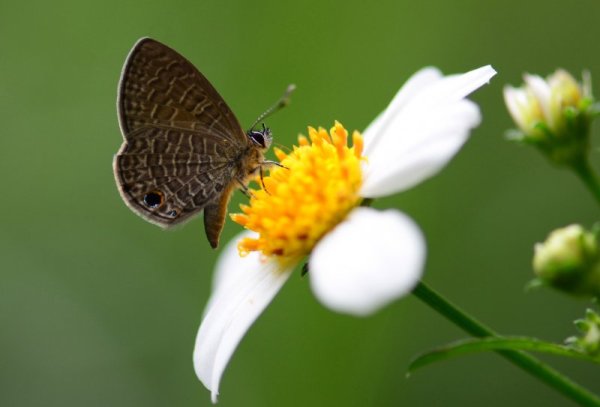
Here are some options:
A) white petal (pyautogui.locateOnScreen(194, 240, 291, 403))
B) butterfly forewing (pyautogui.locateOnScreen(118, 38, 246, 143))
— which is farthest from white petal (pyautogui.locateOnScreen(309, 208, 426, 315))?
butterfly forewing (pyautogui.locateOnScreen(118, 38, 246, 143))

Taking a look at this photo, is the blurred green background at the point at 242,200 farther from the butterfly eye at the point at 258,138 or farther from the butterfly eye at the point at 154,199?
the butterfly eye at the point at 154,199

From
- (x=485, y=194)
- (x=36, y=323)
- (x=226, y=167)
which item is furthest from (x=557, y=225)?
(x=36, y=323)

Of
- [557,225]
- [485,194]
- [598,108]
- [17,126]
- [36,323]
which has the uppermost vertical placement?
[17,126]

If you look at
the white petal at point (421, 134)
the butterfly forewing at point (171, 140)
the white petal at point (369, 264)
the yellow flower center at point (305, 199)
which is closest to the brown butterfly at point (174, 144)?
the butterfly forewing at point (171, 140)

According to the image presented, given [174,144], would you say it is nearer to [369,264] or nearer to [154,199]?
[154,199]

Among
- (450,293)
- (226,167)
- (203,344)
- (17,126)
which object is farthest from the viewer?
(17,126)

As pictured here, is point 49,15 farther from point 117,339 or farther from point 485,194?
point 485,194

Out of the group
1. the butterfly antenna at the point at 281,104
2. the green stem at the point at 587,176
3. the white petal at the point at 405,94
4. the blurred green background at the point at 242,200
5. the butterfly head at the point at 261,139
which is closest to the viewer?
the green stem at the point at 587,176
